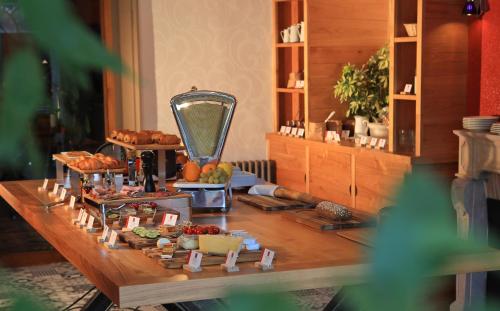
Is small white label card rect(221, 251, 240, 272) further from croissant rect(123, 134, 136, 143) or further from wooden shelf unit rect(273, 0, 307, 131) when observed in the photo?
wooden shelf unit rect(273, 0, 307, 131)

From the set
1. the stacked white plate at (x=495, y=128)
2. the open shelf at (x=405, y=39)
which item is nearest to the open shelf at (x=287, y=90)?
the open shelf at (x=405, y=39)

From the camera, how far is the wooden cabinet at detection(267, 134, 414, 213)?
6.17m

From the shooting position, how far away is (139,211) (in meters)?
3.67

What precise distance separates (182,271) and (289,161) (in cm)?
483

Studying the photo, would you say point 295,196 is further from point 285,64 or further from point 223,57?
point 285,64

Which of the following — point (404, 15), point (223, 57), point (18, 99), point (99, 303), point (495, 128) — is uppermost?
point (404, 15)

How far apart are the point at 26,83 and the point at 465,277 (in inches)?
187

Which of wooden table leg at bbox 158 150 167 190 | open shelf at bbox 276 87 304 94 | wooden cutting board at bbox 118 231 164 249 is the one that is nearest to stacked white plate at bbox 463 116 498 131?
open shelf at bbox 276 87 304 94

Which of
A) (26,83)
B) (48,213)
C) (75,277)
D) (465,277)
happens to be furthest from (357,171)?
(26,83)

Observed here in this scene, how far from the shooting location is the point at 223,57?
24.5 feet

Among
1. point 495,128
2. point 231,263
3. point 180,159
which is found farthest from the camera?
point 495,128

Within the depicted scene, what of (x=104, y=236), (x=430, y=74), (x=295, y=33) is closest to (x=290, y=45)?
(x=295, y=33)

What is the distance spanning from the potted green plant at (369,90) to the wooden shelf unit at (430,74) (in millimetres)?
278

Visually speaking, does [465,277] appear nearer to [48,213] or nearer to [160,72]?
[48,213]
